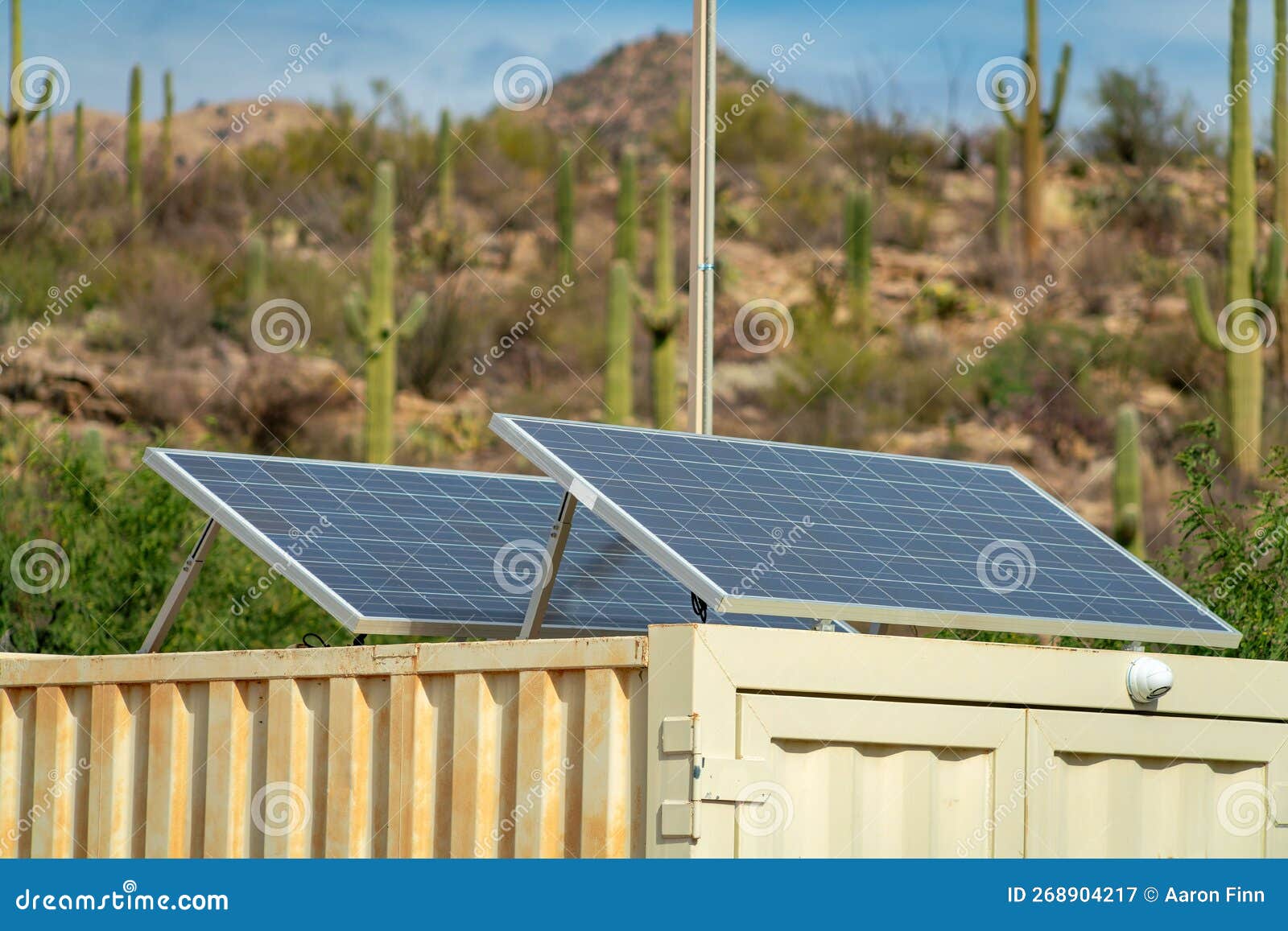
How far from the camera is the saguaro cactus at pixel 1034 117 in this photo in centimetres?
3553

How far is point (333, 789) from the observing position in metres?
7.83

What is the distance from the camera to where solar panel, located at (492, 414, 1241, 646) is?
23.8 feet

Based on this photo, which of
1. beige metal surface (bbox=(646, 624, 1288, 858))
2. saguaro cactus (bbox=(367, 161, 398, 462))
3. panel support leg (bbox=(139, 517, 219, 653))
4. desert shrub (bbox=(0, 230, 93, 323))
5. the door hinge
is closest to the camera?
the door hinge

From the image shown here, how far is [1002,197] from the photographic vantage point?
39188 millimetres

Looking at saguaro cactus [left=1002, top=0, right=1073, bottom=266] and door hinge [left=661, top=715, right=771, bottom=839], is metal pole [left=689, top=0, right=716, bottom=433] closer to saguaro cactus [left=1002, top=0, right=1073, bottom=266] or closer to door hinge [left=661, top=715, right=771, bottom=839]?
door hinge [left=661, top=715, right=771, bottom=839]

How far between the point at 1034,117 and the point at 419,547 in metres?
29.7

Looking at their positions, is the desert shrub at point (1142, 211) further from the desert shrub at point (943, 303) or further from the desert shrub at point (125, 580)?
the desert shrub at point (125, 580)

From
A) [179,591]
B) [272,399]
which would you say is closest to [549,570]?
[179,591]

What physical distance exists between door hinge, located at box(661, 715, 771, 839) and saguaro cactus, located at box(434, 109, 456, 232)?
107ft

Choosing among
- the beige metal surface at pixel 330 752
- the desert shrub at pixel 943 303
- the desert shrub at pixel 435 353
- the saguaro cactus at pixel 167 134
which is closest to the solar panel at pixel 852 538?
the beige metal surface at pixel 330 752

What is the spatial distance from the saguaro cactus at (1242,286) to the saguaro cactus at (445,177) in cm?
1792

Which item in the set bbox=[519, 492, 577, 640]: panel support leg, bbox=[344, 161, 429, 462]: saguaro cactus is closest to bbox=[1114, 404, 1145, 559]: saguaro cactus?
bbox=[344, 161, 429, 462]: saguaro cactus

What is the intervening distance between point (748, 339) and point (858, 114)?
1076cm

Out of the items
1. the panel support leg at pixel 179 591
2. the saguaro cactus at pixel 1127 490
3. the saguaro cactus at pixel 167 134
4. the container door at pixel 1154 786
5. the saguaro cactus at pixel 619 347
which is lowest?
the container door at pixel 1154 786
